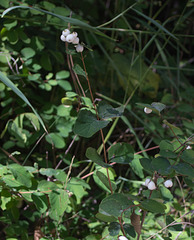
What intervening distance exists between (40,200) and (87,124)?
304 mm

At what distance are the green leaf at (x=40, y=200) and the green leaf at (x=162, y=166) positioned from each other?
371mm

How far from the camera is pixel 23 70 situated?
1290 millimetres

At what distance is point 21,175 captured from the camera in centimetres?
99

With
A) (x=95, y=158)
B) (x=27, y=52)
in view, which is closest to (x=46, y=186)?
(x=95, y=158)

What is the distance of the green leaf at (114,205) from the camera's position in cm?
75

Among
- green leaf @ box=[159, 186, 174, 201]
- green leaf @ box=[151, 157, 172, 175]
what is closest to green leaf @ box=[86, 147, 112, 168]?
green leaf @ box=[151, 157, 172, 175]

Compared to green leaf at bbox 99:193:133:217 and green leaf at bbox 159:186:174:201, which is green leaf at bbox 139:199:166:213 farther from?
green leaf at bbox 159:186:174:201

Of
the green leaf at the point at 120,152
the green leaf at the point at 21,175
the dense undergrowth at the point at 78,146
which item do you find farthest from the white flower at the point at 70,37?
the green leaf at the point at 21,175

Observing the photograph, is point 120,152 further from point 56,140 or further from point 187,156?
point 56,140

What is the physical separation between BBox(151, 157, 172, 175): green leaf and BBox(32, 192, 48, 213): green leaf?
371 millimetres

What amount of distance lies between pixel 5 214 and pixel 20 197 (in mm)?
155

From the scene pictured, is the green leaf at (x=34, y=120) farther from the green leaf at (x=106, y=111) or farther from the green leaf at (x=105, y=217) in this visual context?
the green leaf at (x=105, y=217)

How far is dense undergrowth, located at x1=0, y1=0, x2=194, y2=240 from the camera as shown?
84 centimetres

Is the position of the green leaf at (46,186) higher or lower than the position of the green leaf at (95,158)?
lower
